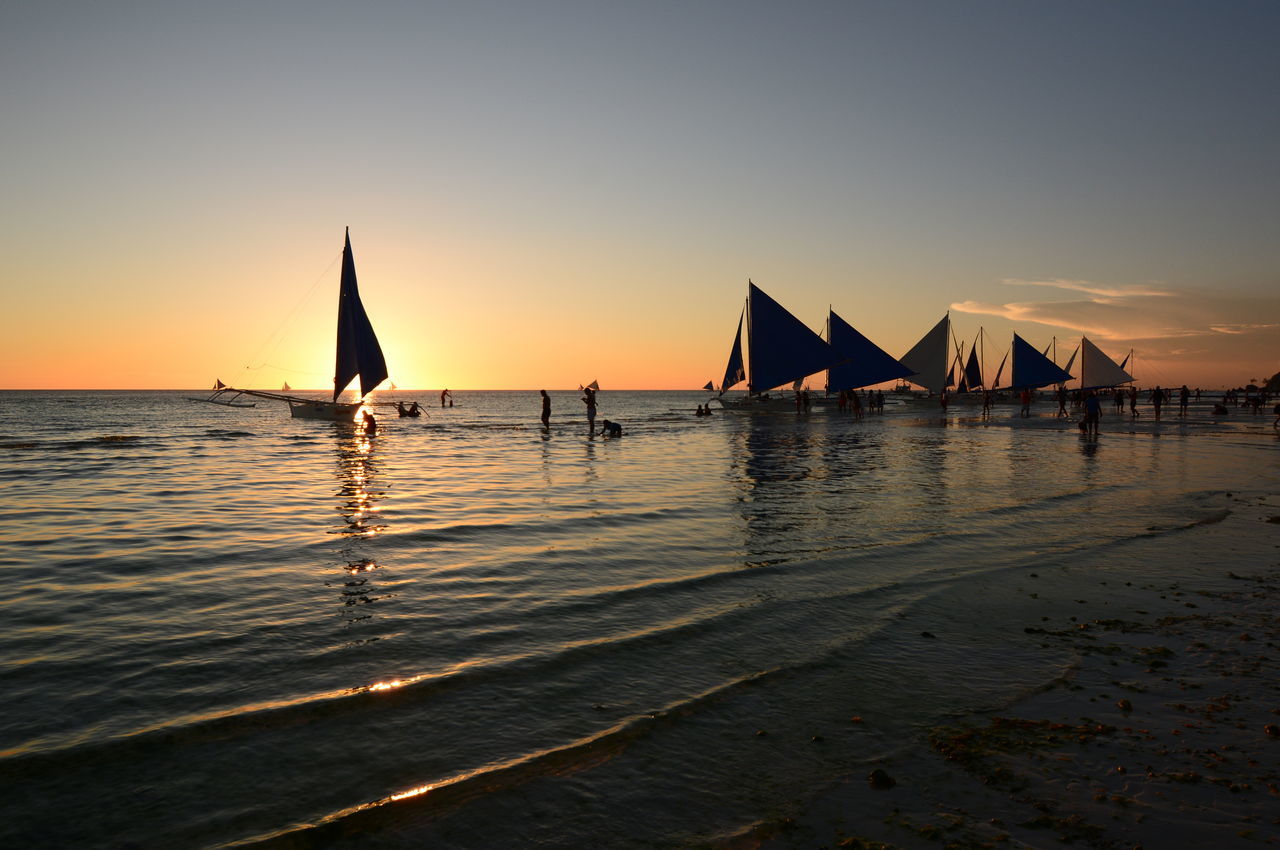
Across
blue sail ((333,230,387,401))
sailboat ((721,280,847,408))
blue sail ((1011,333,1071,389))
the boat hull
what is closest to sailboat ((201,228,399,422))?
blue sail ((333,230,387,401))

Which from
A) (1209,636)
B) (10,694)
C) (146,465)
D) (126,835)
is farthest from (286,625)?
(146,465)

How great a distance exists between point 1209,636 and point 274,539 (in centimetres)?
1310

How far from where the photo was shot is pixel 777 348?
58.6m

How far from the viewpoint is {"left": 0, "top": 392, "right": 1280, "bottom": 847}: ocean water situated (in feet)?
Answer: 14.0

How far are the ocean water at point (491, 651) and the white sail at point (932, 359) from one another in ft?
223

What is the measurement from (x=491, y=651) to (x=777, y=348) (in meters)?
53.8

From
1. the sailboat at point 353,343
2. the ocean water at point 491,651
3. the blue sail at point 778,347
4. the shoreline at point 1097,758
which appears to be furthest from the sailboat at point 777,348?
the shoreline at point 1097,758

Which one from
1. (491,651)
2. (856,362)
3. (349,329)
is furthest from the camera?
(856,362)

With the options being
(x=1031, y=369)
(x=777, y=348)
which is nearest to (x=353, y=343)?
(x=777, y=348)

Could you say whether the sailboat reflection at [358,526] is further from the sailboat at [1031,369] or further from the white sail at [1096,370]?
the white sail at [1096,370]

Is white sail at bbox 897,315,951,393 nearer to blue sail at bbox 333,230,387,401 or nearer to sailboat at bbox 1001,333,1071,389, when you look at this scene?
sailboat at bbox 1001,333,1071,389

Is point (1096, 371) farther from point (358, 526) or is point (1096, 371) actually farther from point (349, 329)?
point (358, 526)

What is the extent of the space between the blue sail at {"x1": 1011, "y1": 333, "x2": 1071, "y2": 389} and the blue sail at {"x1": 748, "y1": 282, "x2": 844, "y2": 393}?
42430 mm

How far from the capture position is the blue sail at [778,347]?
2258 inches
